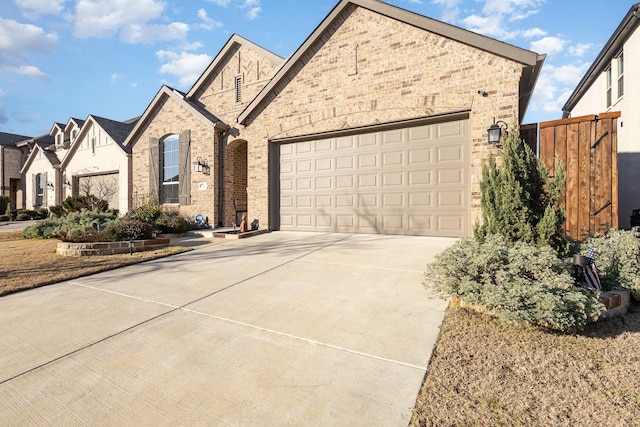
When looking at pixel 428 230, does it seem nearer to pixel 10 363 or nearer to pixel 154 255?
pixel 154 255

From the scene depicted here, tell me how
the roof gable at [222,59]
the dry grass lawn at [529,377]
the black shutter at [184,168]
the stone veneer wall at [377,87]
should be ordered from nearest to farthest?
the dry grass lawn at [529,377], the stone veneer wall at [377,87], the black shutter at [184,168], the roof gable at [222,59]

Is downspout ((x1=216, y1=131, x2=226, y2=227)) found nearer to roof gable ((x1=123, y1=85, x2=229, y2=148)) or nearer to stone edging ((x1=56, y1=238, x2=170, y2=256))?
roof gable ((x1=123, y1=85, x2=229, y2=148))

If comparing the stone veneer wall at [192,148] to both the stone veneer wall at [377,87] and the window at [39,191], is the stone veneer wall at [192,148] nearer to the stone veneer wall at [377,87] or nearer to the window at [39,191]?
the stone veneer wall at [377,87]

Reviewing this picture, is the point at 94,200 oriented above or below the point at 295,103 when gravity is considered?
below

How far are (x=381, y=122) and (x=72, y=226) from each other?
8.99m

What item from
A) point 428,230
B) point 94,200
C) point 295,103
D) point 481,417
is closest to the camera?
point 481,417

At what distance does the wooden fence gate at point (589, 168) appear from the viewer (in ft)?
17.6

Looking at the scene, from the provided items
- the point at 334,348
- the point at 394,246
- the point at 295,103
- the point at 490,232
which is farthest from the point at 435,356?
the point at 295,103

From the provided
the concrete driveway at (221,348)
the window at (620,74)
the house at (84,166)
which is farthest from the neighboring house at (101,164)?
the window at (620,74)

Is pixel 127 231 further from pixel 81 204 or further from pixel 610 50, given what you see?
pixel 610 50

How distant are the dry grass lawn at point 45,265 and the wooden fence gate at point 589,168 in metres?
8.25

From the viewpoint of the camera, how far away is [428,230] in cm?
740

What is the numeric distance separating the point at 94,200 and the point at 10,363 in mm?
14400

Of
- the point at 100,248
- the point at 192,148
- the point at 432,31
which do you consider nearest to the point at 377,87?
the point at 432,31
